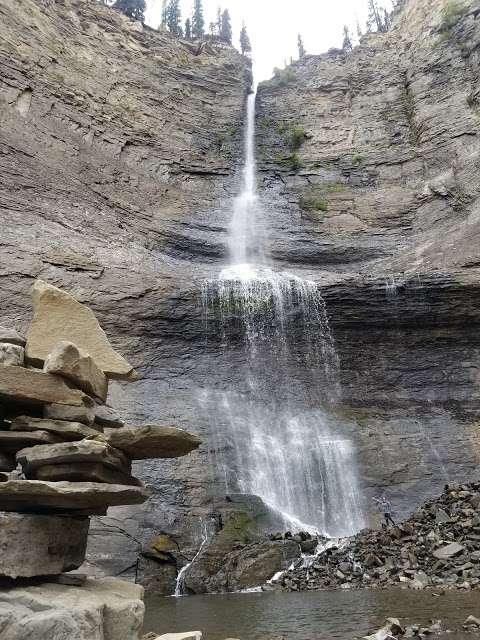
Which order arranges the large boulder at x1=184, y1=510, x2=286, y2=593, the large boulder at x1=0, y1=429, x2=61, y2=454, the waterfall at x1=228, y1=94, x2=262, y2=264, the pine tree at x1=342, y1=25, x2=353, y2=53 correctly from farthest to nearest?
the pine tree at x1=342, y1=25, x2=353, y2=53 < the waterfall at x1=228, y1=94, x2=262, y2=264 < the large boulder at x1=184, y1=510, x2=286, y2=593 < the large boulder at x1=0, y1=429, x2=61, y2=454

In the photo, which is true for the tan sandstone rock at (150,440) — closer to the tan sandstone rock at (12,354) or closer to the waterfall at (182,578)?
the tan sandstone rock at (12,354)

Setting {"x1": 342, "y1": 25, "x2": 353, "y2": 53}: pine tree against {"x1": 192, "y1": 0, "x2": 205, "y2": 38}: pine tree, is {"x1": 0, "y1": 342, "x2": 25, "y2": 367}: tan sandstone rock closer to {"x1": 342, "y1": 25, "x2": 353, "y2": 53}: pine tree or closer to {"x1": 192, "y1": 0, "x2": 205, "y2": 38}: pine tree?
{"x1": 342, "y1": 25, "x2": 353, "y2": 53}: pine tree

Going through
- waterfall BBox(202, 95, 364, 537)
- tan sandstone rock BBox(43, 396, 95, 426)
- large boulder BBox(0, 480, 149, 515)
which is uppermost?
waterfall BBox(202, 95, 364, 537)

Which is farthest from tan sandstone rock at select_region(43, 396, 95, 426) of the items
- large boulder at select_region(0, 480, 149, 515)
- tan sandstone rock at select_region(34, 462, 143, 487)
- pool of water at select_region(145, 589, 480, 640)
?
pool of water at select_region(145, 589, 480, 640)

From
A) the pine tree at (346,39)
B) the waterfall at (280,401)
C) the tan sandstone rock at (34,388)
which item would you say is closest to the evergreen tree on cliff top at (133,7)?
the pine tree at (346,39)

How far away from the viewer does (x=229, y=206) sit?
28.9 meters

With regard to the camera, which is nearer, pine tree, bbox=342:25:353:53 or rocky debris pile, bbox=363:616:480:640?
rocky debris pile, bbox=363:616:480:640

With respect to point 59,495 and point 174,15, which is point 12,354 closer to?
point 59,495


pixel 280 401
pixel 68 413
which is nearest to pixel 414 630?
pixel 68 413

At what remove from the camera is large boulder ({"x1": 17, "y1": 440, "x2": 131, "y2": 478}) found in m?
4.72

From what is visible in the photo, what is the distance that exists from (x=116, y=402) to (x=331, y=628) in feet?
39.0

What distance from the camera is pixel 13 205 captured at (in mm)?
20969

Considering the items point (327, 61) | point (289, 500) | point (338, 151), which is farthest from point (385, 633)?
point (327, 61)

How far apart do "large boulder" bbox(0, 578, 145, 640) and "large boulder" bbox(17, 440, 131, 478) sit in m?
0.99
